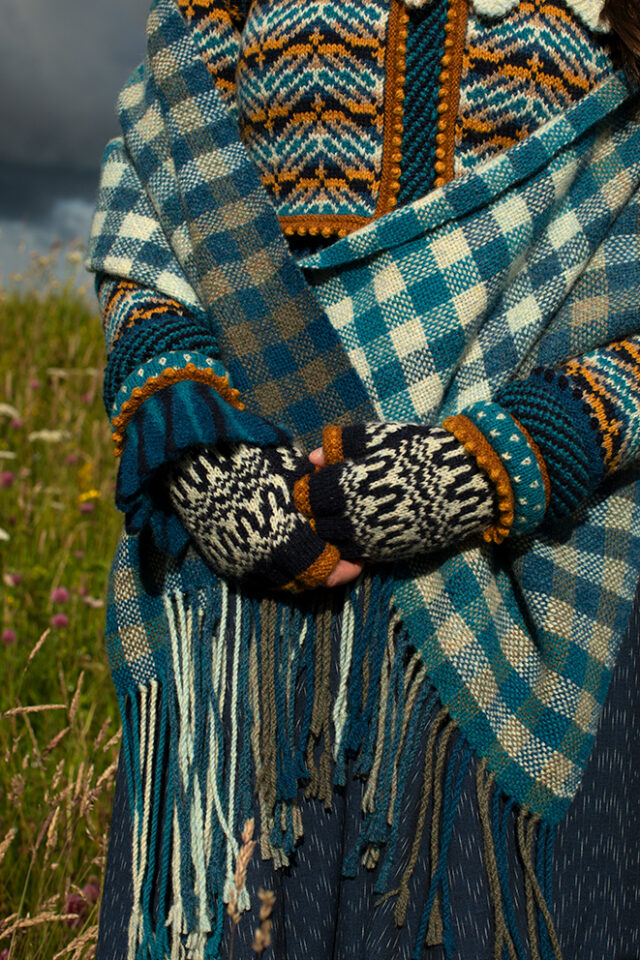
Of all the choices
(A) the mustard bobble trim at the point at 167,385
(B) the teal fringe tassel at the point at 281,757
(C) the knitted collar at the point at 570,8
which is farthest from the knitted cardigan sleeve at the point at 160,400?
(C) the knitted collar at the point at 570,8

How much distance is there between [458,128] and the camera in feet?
3.17

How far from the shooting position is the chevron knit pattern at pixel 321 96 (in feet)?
3.14

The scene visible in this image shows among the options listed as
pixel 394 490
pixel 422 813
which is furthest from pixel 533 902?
pixel 394 490

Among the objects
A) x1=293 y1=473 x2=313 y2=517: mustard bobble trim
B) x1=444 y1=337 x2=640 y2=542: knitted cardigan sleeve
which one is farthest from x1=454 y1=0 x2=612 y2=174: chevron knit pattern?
x1=293 y1=473 x2=313 y2=517: mustard bobble trim

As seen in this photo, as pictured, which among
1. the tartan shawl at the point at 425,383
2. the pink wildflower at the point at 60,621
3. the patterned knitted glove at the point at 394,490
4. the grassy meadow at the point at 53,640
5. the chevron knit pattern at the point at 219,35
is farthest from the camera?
the pink wildflower at the point at 60,621

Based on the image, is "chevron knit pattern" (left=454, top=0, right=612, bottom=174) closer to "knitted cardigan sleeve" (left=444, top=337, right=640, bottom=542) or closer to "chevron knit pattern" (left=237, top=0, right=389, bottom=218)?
"chevron knit pattern" (left=237, top=0, right=389, bottom=218)

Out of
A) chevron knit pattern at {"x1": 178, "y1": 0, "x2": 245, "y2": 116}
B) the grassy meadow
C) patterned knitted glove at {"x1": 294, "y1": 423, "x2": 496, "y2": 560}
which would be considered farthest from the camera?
the grassy meadow

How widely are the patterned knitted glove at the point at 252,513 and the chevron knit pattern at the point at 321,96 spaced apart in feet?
1.22

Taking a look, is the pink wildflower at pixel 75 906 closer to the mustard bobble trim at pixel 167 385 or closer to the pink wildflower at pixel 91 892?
the pink wildflower at pixel 91 892

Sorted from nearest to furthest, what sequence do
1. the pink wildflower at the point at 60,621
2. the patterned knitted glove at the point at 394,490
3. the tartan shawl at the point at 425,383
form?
the patterned knitted glove at the point at 394,490 < the tartan shawl at the point at 425,383 < the pink wildflower at the point at 60,621

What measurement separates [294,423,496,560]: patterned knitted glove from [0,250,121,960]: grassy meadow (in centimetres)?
73

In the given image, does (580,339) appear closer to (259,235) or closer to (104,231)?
(259,235)

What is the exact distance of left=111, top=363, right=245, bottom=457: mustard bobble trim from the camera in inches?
34.7

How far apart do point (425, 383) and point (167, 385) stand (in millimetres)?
324
